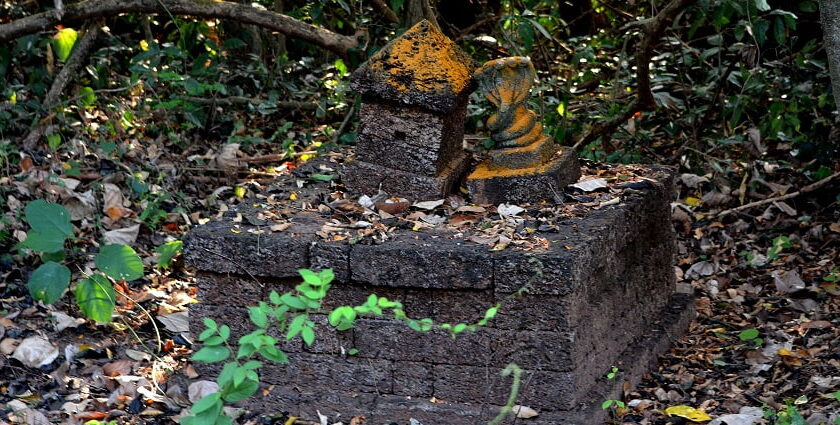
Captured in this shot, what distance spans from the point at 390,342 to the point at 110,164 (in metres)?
2.88

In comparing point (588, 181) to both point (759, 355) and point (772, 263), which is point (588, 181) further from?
point (772, 263)

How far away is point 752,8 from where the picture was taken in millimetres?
5793

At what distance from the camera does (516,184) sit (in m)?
4.62

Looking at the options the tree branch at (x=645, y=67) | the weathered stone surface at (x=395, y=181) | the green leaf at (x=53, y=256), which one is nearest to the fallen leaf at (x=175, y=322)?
the green leaf at (x=53, y=256)

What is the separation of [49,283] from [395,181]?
Result: 1484 millimetres

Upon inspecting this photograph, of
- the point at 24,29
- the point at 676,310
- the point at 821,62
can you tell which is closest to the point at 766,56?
the point at 821,62

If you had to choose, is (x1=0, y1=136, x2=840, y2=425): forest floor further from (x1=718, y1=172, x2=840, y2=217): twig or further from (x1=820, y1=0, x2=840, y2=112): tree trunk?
(x1=820, y1=0, x2=840, y2=112): tree trunk

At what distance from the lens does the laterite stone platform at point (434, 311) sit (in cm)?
398

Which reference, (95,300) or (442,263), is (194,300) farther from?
(442,263)

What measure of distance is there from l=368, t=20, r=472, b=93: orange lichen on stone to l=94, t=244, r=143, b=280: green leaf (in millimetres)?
1281

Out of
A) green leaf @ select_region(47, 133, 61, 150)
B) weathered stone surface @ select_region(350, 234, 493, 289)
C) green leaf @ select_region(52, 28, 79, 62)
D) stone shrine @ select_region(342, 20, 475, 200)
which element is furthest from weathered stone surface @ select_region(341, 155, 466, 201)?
green leaf @ select_region(52, 28, 79, 62)

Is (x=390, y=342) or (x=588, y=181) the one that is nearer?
(x=390, y=342)

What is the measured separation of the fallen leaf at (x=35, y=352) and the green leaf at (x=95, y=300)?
0.26 m

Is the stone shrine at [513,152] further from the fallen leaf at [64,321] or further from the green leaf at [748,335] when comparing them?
the fallen leaf at [64,321]
